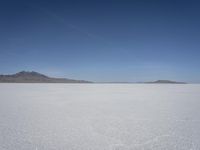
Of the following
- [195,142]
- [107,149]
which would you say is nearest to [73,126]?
[107,149]

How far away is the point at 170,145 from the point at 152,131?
0.61 m

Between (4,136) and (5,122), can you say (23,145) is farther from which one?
(5,122)

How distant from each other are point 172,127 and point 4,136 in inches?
95.9

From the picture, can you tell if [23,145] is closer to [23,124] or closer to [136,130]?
[23,124]

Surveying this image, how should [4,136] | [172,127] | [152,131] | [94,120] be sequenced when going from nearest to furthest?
[4,136]
[152,131]
[172,127]
[94,120]

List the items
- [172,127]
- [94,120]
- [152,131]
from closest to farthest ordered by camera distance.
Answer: [152,131] < [172,127] < [94,120]

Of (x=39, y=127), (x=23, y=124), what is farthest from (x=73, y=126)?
(x=23, y=124)

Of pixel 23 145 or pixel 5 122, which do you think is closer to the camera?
pixel 23 145

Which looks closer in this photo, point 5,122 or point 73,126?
point 73,126

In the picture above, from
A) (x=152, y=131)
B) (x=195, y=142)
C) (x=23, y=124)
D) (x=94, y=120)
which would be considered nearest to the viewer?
(x=195, y=142)

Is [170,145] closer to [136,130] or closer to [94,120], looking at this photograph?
[136,130]

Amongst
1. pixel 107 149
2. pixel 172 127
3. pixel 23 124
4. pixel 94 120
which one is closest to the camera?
pixel 107 149

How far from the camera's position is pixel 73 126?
313cm

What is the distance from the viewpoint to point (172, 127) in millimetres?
3033
